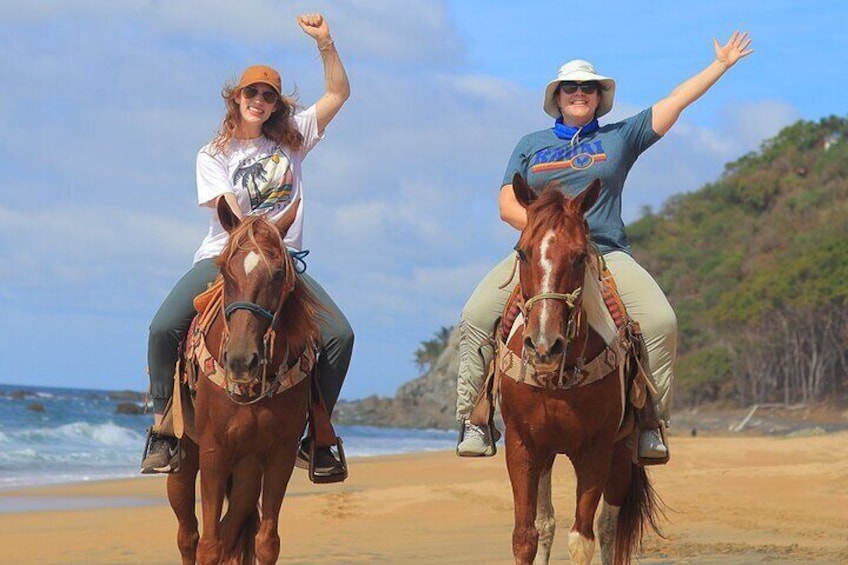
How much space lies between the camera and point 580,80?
24.2 feet

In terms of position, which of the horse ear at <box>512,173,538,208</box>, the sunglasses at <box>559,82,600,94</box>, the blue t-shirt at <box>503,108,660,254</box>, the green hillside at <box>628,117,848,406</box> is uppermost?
the green hillside at <box>628,117,848,406</box>

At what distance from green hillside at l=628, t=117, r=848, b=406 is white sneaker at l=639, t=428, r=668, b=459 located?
41973 mm

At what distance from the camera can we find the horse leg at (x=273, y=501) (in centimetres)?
628

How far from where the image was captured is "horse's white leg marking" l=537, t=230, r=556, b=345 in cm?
596

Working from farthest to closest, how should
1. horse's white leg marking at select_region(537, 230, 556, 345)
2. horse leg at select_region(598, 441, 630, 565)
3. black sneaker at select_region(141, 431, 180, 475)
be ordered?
horse leg at select_region(598, 441, 630, 565)
black sneaker at select_region(141, 431, 180, 475)
horse's white leg marking at select_region(537, 230, 556, 345)

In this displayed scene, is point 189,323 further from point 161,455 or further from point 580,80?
point 580,80

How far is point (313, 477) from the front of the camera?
278 inches

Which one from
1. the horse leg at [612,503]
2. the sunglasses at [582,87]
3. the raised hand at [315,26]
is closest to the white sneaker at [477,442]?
the horse leg at [612,503]

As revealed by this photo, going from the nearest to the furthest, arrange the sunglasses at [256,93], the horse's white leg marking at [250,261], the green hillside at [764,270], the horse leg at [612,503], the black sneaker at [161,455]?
the horse's white leg marking at [250,261]
the black sneaker at [161,455]
the sunglasses at [256,93]
the horse leg at [612,503]
the green hillside at [764,270]

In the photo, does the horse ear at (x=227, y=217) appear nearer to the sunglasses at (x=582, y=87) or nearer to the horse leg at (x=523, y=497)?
the horse leg at (x=523, y=497)

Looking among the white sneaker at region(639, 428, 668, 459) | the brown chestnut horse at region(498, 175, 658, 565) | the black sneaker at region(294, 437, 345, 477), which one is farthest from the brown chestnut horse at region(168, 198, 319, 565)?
the white sneaker at region(639, 428, 668, 459)

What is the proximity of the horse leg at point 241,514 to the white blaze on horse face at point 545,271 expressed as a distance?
167 cm

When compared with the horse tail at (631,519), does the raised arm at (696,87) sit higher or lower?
higher

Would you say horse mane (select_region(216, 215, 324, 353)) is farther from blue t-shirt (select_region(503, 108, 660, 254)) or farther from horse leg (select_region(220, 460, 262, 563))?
blue t-shirt (select_region(503, 108, 660, 254))
